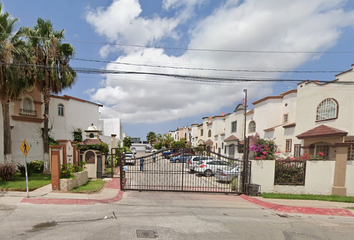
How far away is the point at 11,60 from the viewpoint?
10492 millimetres

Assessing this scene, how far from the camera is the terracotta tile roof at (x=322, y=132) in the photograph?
1163cm

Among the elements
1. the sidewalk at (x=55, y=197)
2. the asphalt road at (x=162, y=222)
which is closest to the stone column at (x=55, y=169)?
the sidewalk at (x=55, y=197)

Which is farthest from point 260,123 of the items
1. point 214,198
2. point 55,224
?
point 55,224

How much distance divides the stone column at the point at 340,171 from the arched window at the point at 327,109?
14.6ft

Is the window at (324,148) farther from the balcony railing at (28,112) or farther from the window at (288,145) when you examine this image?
the balcony railing at (28,112)

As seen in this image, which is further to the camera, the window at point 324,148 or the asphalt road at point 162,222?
the window at point 324,148

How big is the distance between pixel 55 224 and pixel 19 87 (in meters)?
10.5

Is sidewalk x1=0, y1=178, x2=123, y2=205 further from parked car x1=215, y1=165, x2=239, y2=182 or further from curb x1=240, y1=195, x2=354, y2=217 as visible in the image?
curb x1=240, y1=195, x2=354, y2=217

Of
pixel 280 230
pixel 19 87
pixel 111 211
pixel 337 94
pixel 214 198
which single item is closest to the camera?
pixel 280 230

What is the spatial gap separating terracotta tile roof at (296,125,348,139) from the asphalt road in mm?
6845

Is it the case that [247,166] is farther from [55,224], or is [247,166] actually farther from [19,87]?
[19,87]

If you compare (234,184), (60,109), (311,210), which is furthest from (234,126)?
(60,109)

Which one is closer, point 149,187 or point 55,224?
point 55,224

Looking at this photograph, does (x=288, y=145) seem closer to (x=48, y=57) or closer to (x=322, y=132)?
(x=322, y=132)
